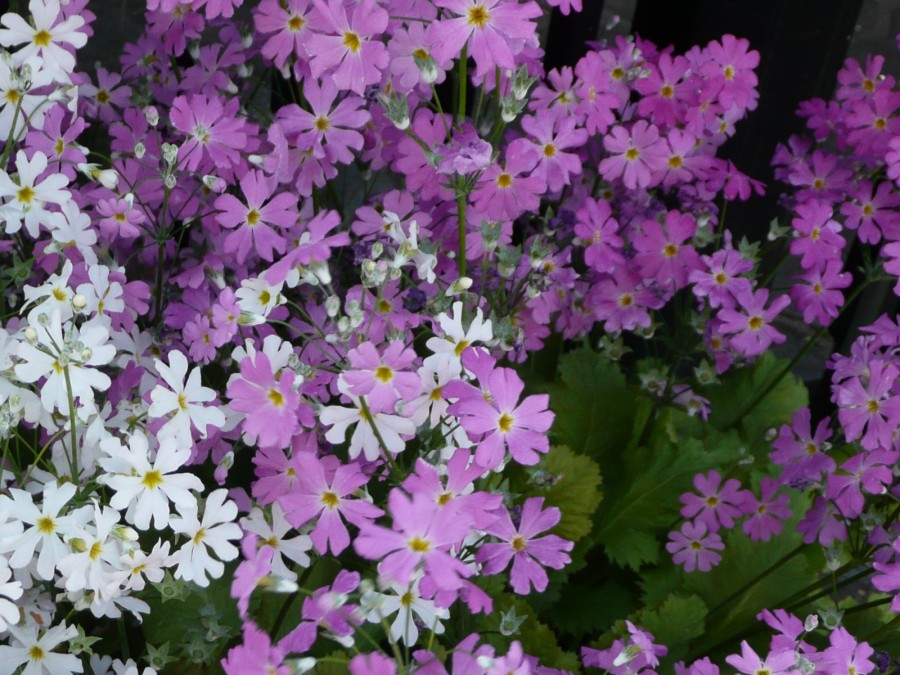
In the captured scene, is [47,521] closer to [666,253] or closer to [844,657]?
[844,657]

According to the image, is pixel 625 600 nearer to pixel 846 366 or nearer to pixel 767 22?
pixel 846 366

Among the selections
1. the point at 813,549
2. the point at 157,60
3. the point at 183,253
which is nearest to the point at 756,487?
the point at 813,549

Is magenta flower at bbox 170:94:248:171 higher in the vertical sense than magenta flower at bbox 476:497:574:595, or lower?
higher

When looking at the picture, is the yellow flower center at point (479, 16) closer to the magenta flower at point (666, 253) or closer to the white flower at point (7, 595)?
the magenta flower at point (666, 253)

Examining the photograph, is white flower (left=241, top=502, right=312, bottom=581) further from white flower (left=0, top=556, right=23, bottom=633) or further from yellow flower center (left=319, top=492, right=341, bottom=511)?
white flower (left=0, top=556, right=23, bottom=633)

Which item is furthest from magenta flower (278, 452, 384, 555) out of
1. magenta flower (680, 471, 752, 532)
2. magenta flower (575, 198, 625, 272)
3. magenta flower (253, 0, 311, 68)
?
magenta flower (680, 471, 752, 532)

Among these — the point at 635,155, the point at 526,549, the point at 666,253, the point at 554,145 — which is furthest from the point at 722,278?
the point at 526,549
